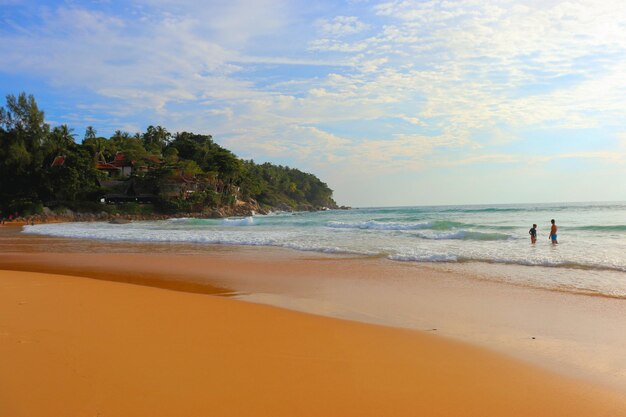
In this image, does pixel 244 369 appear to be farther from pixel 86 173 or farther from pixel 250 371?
pixel 86 173

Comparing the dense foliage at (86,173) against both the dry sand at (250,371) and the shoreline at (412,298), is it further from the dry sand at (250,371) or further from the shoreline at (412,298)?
the dry sand at (250,371)

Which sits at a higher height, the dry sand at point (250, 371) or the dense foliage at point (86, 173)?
the dense foliage at point (86, 173)

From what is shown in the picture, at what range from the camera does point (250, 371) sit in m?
3.52

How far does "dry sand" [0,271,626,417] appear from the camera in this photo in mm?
2908

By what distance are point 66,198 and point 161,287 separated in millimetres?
53019

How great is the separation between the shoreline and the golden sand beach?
1.78ft

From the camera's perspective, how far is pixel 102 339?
4234 mm

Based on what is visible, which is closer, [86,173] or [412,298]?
[412,298]

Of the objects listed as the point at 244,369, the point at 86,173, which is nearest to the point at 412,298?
the point at 244,369

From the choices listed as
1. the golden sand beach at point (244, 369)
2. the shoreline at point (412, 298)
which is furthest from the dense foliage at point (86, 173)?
the golden sand beach at point (244, 369)

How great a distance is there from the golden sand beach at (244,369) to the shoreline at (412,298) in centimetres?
54

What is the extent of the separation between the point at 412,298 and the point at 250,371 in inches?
171

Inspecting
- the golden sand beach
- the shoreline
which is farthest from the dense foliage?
the golden sand beach

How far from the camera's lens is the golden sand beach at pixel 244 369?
2920 mm
